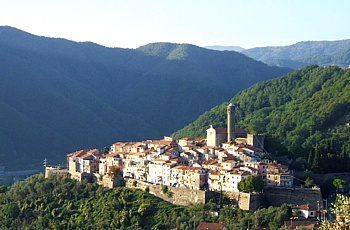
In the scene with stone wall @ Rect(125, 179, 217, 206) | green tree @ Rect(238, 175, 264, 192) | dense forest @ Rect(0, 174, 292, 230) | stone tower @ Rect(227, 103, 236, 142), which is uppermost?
stone tower @ Rect(227, 103, 236, 142)

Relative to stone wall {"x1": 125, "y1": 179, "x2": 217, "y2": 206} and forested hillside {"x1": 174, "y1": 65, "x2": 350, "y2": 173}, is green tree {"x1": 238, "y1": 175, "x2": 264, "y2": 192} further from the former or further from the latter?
forested hillside {"x1": 174, "y1": 65, "x2": 350, "y2": 173}

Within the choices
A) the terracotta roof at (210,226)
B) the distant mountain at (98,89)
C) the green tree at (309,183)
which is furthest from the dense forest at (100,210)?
the distant mountain at (98,89)

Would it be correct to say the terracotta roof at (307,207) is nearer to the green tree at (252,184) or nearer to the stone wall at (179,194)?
the green tree at (252,184)

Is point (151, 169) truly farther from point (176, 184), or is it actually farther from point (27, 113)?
point (27, 113)

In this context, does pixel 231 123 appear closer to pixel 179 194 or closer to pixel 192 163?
pixel 192 163

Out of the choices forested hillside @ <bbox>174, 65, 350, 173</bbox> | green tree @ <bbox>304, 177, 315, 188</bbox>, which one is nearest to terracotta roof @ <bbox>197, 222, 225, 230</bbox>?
green tree @ <bbox>304, 177, 315, 188</bbox>

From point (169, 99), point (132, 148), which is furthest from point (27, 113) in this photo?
point (132, 148)

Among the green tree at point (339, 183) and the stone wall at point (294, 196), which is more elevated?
the green tree at point (339, 183)
